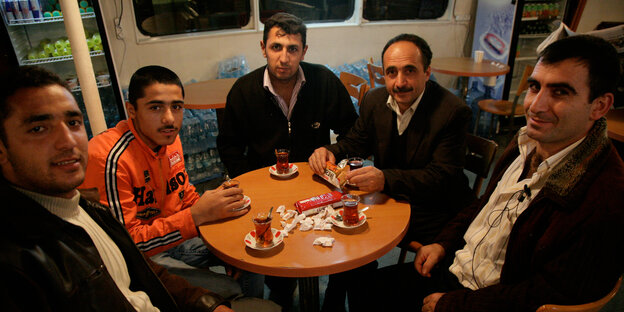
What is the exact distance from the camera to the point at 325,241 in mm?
1439

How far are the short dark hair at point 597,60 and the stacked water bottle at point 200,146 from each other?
3.49 meters

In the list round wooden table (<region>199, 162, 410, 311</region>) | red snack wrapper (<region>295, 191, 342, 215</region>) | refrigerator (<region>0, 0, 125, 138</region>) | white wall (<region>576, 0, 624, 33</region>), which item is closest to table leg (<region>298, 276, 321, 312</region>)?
round wooden table (<region>199, 162, 410, 311</region>)

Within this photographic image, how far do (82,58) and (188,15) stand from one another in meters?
2.16

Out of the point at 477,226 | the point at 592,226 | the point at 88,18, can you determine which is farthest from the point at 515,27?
the point at 88,18

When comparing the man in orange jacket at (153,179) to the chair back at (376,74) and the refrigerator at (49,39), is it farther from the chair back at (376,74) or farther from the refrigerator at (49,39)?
the chair back at (376,74)

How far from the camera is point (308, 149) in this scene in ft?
8.40

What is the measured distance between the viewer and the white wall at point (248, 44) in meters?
4.24

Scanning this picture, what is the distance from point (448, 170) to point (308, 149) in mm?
1006

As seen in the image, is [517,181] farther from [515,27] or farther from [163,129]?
[515,27]

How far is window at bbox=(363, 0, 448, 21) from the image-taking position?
5.51 metres

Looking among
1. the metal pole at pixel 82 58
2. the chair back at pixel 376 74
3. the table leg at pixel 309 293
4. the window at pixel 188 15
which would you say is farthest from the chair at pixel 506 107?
the metal pole at pixel 82 58

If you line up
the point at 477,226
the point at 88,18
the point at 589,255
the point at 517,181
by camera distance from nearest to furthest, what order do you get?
the point at 589,255
the point at 517,181
the point at 477,226
the point at 88,18

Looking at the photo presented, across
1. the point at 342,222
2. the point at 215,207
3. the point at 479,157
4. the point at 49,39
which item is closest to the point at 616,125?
the point at 479,157

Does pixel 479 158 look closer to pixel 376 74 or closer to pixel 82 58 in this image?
pixel 376 74
